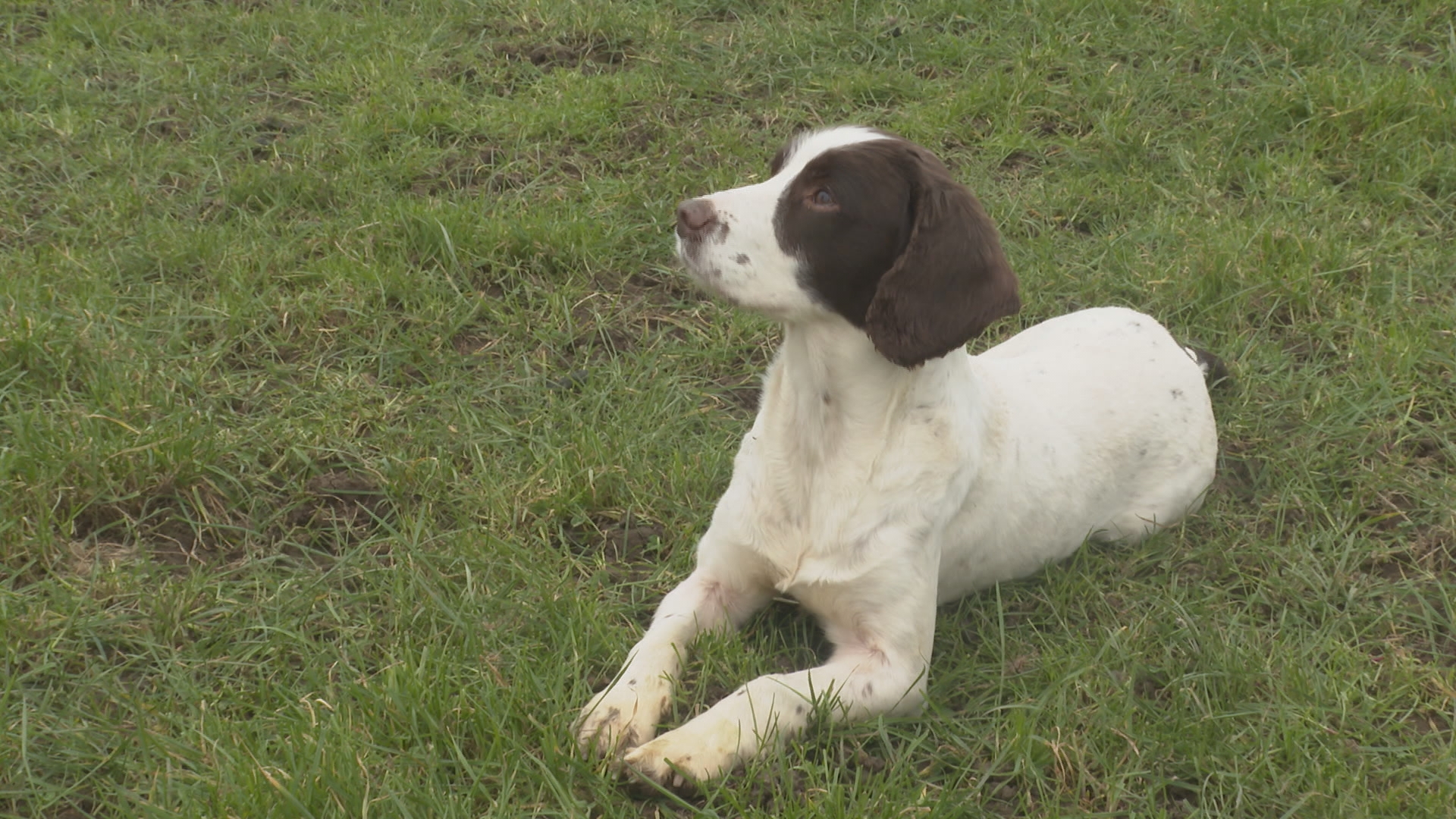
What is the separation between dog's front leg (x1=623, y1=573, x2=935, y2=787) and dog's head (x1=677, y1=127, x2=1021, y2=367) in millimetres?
538

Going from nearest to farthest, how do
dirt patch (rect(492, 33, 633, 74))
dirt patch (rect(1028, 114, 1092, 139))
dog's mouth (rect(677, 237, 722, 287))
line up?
dog's mouth (rect(677, 237, 722, 287))
dirt patch (rect(1028, 114, 1092, 139))
dirt patch (rect(492, 33, 633, 74))

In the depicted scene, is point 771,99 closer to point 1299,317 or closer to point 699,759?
point 1299,317

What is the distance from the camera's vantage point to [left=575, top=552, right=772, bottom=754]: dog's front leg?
2.67 m

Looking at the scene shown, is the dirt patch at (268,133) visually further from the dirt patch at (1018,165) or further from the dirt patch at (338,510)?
the dirt patch at (1018,165)

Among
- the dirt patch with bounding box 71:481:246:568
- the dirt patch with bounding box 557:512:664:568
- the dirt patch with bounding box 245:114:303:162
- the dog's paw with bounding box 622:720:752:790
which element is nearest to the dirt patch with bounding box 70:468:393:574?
the dirt patch with bounding box 71:481:246:568

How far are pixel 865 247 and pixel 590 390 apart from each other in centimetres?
140

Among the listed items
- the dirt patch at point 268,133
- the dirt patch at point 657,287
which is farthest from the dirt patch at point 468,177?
the dirt patch at point 657,287

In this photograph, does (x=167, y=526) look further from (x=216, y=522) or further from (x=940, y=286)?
(x=940, y=286)

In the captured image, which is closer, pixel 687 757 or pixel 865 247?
pixel 687 757

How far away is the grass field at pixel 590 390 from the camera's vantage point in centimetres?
268

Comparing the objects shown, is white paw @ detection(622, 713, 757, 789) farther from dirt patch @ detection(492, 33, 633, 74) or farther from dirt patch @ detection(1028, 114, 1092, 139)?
dirt patch @ detection(492, 33, 633, 74)

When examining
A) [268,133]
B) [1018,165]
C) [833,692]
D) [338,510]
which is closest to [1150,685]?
[833,692]

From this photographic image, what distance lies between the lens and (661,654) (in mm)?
2863

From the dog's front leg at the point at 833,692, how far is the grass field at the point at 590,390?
0.20 feet
